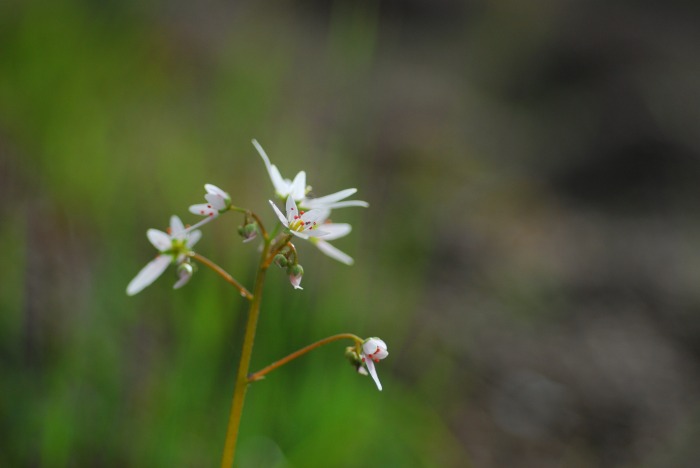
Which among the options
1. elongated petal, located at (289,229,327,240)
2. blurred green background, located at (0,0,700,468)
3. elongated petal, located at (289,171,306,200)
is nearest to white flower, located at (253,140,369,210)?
elongated petal, located at (289,171,306,200)

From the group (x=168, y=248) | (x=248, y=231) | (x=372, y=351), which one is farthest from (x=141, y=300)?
(x=372, y=351)

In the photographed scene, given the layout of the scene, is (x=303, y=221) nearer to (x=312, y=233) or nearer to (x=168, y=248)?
(x=312, y=233)

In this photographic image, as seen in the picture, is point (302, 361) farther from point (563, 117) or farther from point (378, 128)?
point (563, 117)

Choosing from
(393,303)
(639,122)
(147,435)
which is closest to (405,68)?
(639,122)

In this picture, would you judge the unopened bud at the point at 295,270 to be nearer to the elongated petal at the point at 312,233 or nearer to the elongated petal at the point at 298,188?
the elongated petal at the point at 312,233

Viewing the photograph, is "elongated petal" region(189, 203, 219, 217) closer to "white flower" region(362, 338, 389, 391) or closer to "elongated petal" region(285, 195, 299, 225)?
"elongated petal" region(285, 195, 299, 225)

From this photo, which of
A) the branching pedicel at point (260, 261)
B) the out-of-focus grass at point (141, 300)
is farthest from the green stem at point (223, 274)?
the out-of-focus grass at point (141, 300)

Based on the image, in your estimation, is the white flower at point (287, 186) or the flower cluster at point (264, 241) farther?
the white flower at point (287, 186)
